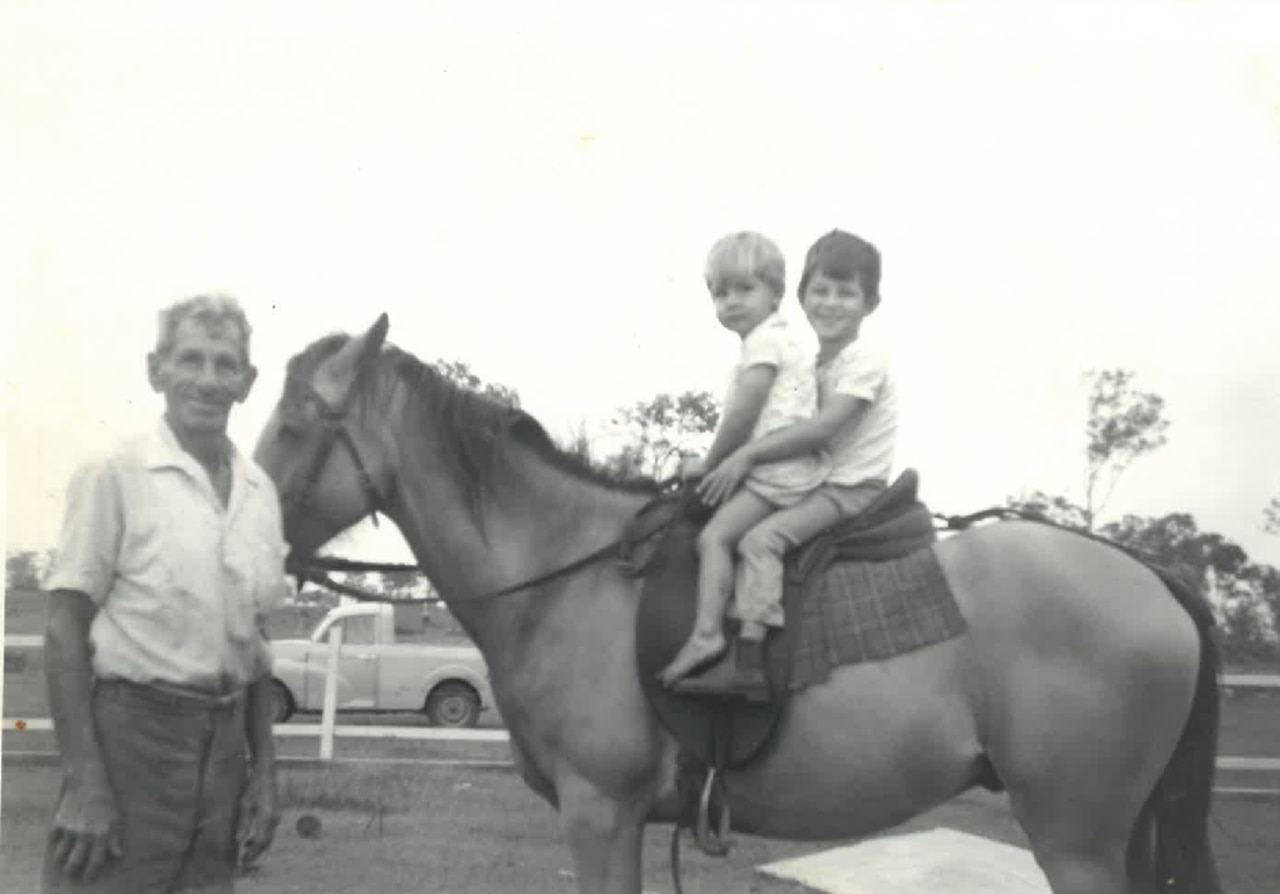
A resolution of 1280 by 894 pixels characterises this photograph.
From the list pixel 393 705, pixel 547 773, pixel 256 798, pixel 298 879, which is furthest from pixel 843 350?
pixel 393 705

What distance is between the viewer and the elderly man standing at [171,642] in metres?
2.57

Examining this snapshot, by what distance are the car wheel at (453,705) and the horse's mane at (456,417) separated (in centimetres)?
757

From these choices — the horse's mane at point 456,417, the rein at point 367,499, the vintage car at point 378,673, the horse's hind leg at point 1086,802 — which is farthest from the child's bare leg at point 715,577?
the vintage car at point 378,673

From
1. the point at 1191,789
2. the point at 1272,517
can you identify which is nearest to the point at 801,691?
the point at 1191,789

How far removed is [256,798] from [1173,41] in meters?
4.66

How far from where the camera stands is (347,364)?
3684 mm

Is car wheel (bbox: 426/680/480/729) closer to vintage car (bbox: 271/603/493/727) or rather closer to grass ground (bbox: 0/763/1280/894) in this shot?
vintage car (bbox: 271/603/493/727)

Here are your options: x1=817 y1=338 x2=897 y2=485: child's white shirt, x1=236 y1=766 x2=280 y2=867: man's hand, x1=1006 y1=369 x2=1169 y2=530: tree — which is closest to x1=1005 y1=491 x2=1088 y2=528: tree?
x1=1006 y1=369 x2=1169 y2=530: tree

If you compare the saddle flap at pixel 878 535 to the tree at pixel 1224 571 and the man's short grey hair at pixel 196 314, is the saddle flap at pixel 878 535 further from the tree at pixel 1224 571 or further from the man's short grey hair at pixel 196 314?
the tree at pixel 1224 571

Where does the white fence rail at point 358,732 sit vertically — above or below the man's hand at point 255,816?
below

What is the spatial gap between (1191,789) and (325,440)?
A: 304cm

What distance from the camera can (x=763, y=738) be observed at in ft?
11.7

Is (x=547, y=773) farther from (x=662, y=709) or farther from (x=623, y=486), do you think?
(x=623, y=486)

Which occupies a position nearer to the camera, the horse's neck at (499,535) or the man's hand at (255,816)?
the man's hand at (255,816)
